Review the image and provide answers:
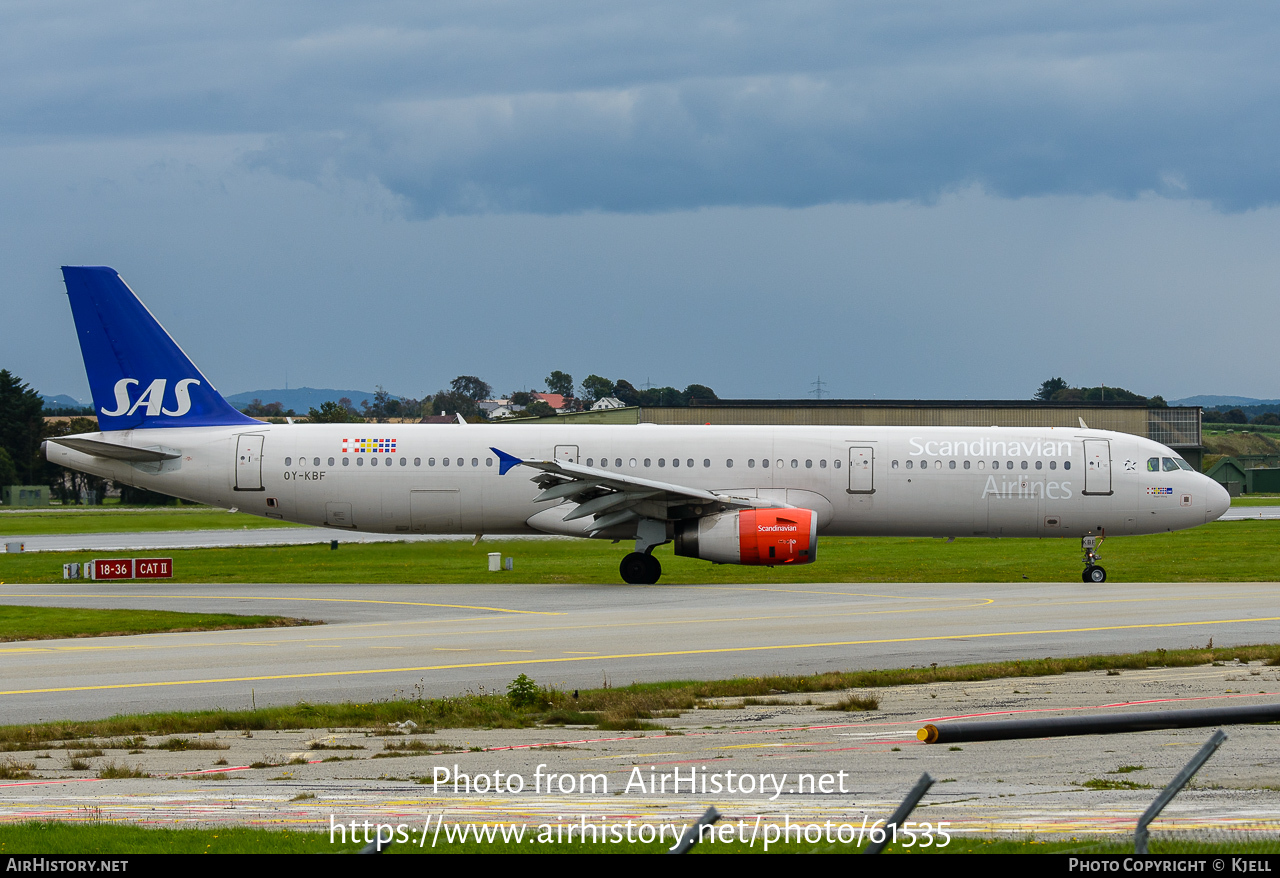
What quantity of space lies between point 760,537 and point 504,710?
16460 millimetres

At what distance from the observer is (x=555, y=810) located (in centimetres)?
888

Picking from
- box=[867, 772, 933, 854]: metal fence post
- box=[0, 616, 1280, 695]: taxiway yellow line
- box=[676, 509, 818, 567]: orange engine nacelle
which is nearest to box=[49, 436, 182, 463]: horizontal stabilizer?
box=[676, 509, 818, 567]: orange engine nacelle

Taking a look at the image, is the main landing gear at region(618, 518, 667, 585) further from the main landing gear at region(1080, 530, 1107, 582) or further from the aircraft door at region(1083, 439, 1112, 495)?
the aircraft door at region(1083, 439, 1112, 495)

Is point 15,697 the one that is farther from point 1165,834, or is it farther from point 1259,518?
point 1259,518

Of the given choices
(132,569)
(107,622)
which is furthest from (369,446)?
(107,622)

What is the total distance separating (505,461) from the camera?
1184 inches

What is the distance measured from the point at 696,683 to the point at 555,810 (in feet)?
22.7

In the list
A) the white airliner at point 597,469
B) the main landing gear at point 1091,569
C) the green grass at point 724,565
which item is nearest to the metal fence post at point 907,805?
the green grass at point 724,565

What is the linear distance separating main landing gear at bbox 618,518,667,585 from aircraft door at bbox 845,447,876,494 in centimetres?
495

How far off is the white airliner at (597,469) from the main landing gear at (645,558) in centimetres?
47

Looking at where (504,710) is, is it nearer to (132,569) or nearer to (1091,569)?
(1091,569)

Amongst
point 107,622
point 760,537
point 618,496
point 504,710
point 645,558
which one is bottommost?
point 504,710

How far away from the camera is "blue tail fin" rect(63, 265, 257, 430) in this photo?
32.9 metres

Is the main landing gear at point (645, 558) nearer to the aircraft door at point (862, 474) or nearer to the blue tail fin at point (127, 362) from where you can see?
the aircraft door at point (862, 474)
